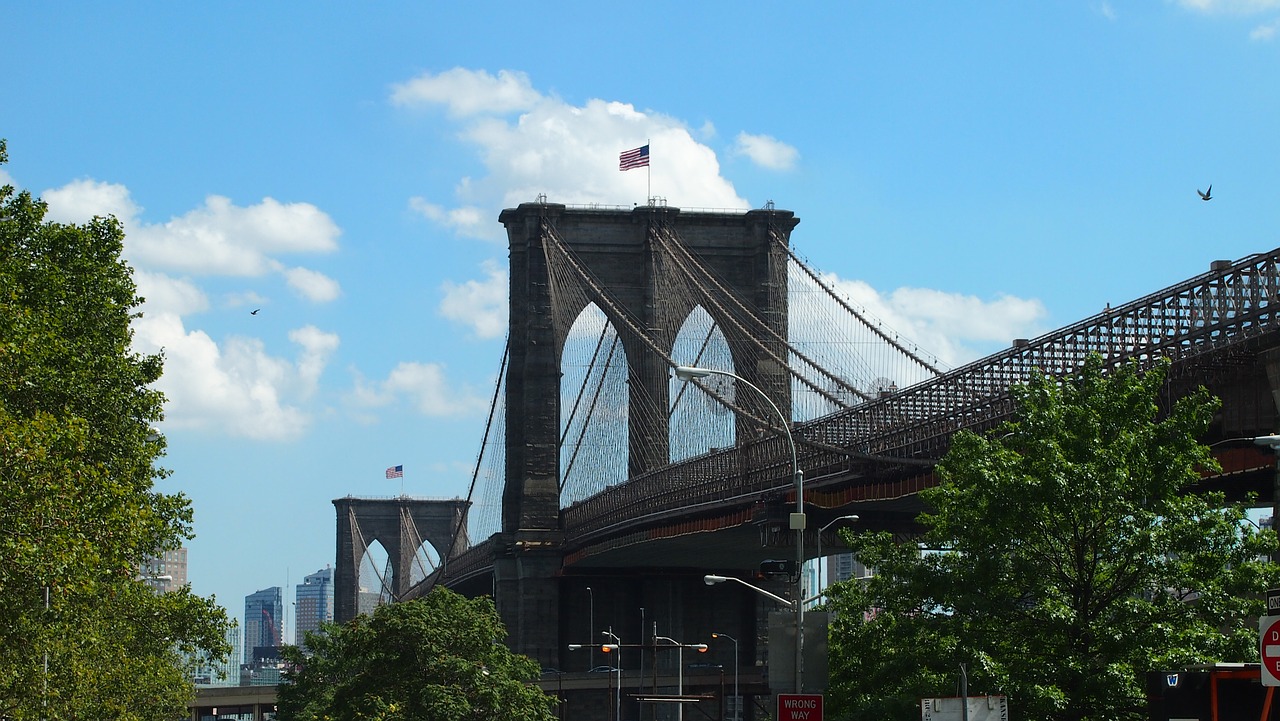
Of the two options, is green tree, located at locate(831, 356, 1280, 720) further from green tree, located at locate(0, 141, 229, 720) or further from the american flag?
the american flag

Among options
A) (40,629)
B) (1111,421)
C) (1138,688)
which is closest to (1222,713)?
(1138,688)

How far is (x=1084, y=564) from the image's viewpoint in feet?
117

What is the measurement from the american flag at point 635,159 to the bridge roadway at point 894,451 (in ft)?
56.0

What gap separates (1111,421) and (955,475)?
402cm

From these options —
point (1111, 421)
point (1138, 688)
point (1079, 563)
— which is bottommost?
point (1138, 688)

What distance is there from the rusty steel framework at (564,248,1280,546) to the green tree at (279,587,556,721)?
13.5 metres

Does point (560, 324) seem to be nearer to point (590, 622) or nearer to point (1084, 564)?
point (590, 622)

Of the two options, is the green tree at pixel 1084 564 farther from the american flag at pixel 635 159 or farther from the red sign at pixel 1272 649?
the american flag at pixel 635 159

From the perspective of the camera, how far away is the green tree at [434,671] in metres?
61.0

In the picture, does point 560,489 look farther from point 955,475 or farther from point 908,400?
point 955,475

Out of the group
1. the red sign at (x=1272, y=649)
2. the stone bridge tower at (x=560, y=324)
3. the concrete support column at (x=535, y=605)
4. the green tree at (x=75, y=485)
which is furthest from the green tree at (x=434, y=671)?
the stone bridge tower at (x=560, y=324)

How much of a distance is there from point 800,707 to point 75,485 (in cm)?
1607

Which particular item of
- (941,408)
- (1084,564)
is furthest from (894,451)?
(1084,564)

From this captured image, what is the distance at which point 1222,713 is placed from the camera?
71.4 feet
